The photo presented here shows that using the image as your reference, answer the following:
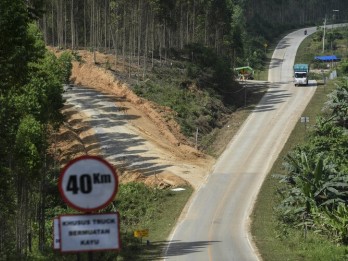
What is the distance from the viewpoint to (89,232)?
791 centimetres

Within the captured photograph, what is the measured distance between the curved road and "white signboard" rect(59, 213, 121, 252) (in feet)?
80.8

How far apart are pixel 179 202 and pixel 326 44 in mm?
106977

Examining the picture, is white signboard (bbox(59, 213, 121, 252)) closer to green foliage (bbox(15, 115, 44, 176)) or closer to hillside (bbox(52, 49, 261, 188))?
green foliage (bbox(15, 115, 44, 176))

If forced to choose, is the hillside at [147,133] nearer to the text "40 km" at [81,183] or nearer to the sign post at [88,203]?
the sign post at [88,203]

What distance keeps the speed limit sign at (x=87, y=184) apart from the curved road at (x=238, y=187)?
81.7 ft

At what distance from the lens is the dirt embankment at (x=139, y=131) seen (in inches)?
2138

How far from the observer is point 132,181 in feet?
171

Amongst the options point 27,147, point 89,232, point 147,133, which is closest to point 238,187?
point 147,133

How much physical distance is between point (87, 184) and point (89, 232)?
0.59m

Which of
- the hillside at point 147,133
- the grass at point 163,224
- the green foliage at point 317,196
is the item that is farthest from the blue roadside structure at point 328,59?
the green foliage at point 317,196

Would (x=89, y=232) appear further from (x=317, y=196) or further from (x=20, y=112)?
(x=317, y=196)

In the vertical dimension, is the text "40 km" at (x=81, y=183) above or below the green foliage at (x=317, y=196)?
above

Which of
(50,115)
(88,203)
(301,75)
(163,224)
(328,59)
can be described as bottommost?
(163,224)

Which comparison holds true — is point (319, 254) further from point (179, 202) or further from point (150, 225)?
point (179, 202)
